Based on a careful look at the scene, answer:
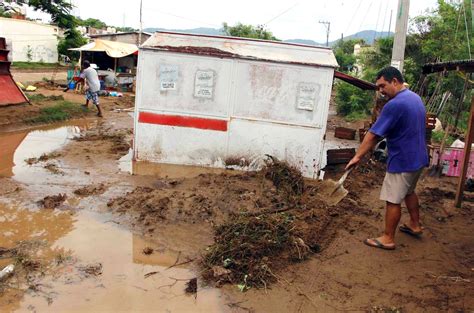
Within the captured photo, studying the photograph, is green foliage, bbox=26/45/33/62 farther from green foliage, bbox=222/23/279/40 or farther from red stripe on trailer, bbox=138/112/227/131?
red stripe on trailer, bbox=138/112/227/131

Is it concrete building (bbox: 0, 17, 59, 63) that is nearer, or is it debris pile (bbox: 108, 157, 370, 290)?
debris pile (bbox: 108, 157, 370, 290)

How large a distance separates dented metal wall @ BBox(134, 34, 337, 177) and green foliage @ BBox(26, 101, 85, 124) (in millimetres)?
5002

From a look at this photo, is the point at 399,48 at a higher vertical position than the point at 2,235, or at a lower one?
higher

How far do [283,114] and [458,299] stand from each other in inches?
183

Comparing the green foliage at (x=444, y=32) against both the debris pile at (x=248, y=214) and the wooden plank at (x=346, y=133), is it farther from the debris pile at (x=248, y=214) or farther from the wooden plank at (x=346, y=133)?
the debris pile at (x=248, y=214)

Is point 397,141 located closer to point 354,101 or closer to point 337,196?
point 337,196

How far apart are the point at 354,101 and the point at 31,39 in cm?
3072

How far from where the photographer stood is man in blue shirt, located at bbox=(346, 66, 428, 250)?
4367 mm

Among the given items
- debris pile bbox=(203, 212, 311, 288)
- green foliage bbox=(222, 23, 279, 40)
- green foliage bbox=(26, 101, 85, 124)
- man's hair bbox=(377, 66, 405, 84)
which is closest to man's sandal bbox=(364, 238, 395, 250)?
debris pile bbox=(203, 212, 311, 288)

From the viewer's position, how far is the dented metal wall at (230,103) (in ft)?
24.8

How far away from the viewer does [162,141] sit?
7.88 meters

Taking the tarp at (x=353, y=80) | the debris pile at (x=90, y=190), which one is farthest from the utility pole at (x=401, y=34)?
the debris pile at (x=90, y=190)

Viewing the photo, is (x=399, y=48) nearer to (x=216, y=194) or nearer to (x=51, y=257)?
(x=216, y=194)

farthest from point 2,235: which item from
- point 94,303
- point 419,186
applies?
point 419,186
